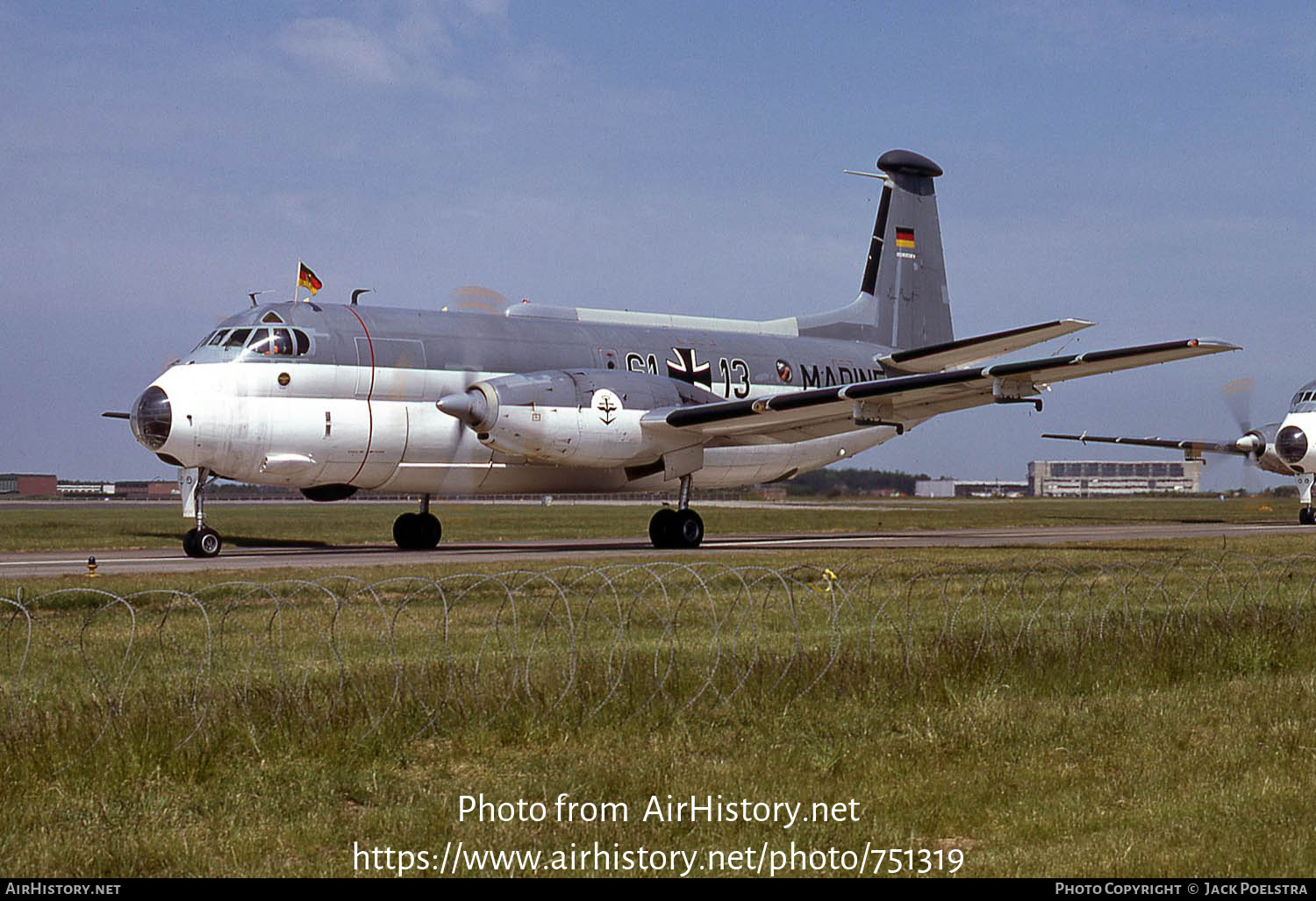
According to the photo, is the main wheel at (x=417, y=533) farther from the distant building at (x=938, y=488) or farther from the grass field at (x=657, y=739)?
the distant building at (x=938, y=488)

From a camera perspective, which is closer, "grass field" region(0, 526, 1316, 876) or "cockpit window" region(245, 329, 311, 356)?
"grass field" region(0, 526, 1316, 876)

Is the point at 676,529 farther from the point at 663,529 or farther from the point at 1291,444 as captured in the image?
the point at 1291,444

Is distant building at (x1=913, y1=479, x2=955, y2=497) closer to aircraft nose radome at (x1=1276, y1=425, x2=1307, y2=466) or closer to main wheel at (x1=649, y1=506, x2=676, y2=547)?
aircraft nose radome at (x1=1276, y1=425, x2=1307, y2=466)

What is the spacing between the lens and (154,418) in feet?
71.1

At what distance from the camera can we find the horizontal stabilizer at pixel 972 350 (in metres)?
27.7

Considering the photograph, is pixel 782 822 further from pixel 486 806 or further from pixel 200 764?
pixel 200 764

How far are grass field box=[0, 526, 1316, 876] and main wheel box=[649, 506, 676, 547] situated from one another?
1158cm

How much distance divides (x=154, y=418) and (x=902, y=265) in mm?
21566

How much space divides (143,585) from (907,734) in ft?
36.8

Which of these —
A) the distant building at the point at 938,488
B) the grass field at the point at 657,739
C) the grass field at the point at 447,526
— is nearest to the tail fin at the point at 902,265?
the grass field at the point at 447,526

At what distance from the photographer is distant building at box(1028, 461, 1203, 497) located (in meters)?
159

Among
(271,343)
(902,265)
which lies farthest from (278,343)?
(902,265)

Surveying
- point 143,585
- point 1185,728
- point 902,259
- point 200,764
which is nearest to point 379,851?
point 200,764

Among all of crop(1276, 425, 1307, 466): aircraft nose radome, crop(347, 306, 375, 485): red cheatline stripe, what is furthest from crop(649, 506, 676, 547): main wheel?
crop(1276, 425, 1307, 466): aircraft nose radome
